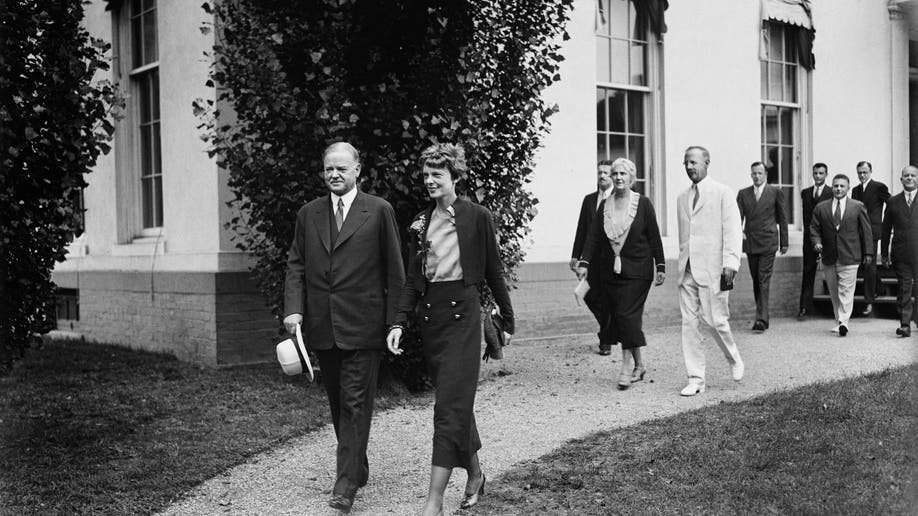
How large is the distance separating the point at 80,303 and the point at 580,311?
669cm

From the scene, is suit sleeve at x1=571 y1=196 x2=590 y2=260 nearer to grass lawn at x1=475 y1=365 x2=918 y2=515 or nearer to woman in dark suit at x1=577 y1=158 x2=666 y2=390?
woman in dark suit at x1=577 y1=158 x2=666 y2=390

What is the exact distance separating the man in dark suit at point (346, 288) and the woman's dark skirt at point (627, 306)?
138 inches

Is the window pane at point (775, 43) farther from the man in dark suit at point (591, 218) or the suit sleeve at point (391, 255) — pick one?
the suit sleeve at point (391, 255)

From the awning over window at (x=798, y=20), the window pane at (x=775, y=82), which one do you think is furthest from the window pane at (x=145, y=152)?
the window pane at (x=775, y=82)

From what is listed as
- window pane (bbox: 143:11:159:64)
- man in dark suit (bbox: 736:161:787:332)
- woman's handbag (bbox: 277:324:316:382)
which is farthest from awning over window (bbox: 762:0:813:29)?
woman's handbag (bbox: 277:324:316:382)

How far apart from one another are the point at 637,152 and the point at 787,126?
359cm

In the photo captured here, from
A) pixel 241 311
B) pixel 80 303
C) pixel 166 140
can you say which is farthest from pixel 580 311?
pixel 80 303

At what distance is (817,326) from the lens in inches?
516

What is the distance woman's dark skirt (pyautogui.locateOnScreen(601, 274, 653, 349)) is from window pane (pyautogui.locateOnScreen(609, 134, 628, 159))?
4570 millimetres

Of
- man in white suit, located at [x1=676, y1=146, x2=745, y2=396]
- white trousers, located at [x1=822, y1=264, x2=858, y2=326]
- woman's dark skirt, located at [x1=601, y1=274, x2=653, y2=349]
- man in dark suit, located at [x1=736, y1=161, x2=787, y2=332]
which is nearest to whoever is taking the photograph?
man in white suit, located at [x1=676, y1=146, x2=745, y2=396]

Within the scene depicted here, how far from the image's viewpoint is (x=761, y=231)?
504 inches

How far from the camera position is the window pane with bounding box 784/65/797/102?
15375 mm

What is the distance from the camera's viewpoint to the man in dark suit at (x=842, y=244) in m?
12.1

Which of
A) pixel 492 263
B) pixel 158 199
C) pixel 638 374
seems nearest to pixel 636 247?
pixel 638 374
